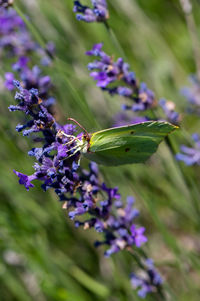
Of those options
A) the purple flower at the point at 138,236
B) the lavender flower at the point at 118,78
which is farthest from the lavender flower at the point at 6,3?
the purple flower at the point at 138,236

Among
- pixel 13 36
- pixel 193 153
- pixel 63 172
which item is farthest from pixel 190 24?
pixel 63 172

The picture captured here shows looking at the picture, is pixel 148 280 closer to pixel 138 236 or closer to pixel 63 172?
pixel 138 236

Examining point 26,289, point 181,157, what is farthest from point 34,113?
point 26,289

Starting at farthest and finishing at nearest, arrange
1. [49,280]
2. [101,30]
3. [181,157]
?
[101,30] → [49,280] → [181,157]

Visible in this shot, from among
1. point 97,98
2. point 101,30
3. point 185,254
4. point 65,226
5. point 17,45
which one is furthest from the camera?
point 97,98

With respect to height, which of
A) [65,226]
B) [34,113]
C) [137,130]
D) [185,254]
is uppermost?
[65,226]

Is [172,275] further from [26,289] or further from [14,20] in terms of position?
[14,20]

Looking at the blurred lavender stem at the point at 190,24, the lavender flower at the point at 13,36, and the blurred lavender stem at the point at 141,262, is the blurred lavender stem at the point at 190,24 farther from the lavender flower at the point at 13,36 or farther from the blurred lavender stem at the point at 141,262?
the blurred lavender stem at the point at 141,262
